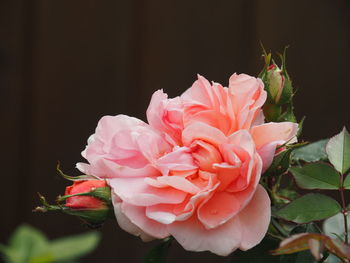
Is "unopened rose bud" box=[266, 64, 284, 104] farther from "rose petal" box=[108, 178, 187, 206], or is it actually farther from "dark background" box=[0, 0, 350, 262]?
"dark background" box=[0, 0, 350, 262]

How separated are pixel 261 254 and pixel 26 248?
1.08m

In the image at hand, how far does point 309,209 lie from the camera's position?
0.49 metres

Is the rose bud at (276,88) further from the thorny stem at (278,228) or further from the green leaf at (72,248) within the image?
the green leaf at (72,248)

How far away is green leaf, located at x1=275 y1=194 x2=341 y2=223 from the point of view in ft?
1.60

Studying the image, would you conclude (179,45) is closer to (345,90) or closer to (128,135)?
(345,90)

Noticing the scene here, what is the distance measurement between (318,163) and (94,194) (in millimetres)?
181

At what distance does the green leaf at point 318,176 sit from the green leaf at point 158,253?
0.39 feet

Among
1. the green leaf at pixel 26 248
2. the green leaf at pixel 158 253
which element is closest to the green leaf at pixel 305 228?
the green leaf at pixel 158 253

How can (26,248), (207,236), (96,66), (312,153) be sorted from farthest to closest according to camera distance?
(96,66) < (26,248) < (312,153) < (207,236)

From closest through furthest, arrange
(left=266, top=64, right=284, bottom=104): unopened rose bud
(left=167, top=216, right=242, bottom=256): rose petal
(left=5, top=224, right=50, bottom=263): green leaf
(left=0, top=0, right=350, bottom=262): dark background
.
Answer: (left=167, top=216, right=242, bottom=256): rose petal < (left=266, top=64, right=284, bottom=104): unopened rose bud < (left=5, top=224, right=50, bottom=263): green leaf < (left=0, top=0, right=350, bottom=262): dark background

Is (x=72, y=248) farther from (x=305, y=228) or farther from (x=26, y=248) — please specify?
(x=305, y=228)

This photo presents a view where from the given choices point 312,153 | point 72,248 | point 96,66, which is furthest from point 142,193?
point 96,66

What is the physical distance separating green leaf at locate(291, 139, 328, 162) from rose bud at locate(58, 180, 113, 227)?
0.22m

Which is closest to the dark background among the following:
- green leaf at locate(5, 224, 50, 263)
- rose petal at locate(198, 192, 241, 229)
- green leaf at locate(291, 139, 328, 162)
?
green leaf at locate(5, 224, 50, 263)
